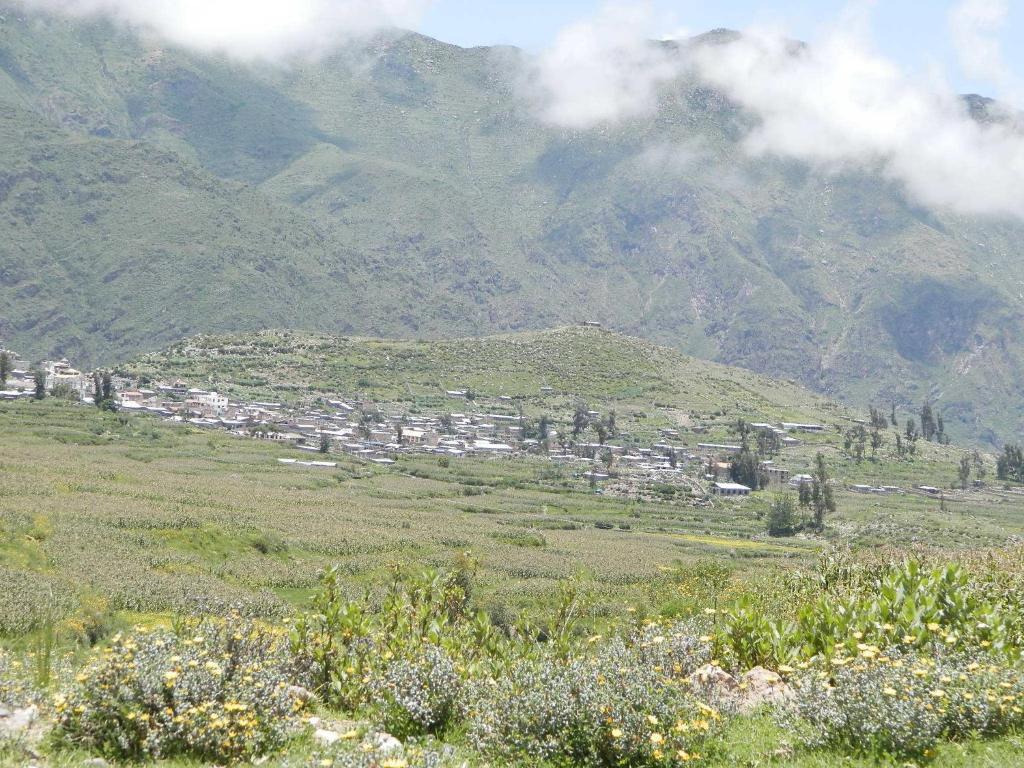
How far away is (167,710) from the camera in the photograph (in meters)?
8.74

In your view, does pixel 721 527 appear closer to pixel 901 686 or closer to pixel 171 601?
pixel 171 601

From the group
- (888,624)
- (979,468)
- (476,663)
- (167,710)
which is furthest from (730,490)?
(167,710)

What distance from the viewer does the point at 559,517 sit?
81.1 m

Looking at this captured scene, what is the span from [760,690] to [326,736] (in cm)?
549

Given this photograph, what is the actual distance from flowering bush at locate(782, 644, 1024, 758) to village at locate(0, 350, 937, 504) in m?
83.8

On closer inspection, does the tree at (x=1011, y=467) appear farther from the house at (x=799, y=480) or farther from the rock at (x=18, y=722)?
the rock at (x=18, y=722)

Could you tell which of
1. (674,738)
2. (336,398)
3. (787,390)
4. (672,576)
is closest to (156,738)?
(674,738)

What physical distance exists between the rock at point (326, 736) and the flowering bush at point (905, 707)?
185 inches

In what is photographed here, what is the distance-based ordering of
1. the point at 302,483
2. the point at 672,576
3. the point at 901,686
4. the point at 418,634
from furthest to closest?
the point at 302,483, the point at 672,576, the point at 418,634, the point at 901,686

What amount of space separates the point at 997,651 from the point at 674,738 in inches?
189

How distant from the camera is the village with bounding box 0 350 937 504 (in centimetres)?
10950

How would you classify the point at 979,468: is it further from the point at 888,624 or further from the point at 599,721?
the point at 599,721

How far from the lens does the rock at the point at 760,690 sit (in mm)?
11296

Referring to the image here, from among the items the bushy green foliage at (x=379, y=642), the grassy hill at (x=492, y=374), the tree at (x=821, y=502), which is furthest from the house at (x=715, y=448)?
the bushy green foliage at (x=379, y=642)
